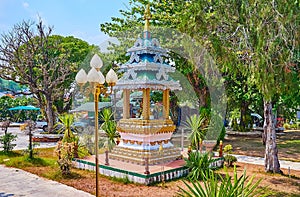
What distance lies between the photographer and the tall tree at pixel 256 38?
7156 mm

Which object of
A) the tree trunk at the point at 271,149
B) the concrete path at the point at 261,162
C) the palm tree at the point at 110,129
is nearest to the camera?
the tree trunk at the point at 271,149

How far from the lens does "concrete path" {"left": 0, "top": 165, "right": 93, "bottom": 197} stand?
6.85 meters

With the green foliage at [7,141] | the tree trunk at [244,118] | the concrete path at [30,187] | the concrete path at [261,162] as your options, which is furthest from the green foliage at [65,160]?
the tree trunk at [244,118]

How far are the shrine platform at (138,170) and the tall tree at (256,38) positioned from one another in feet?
9.40

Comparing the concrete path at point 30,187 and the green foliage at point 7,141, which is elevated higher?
the green foliage at point 7,141

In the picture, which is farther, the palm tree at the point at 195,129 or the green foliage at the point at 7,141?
the green foliage at the point at 7,141

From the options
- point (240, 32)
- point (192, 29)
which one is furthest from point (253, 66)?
point (192, 29)

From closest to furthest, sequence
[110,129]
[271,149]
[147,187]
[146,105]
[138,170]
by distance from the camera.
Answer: [147,187]
[138,170]
[271,149]
[146,105]
[110,129]

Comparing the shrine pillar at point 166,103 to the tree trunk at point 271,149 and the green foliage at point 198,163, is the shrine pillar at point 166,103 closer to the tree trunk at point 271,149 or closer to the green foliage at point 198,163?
the green foliage at point 198,163

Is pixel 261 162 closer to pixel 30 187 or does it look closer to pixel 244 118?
pixel 30 187

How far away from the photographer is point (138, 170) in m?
8.30

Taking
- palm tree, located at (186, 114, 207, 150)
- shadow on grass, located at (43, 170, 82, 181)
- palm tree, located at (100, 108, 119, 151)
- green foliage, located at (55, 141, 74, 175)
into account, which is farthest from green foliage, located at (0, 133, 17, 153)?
palm tree, located at (186, 114, 207, 150)

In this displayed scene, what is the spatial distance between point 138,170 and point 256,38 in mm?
4709

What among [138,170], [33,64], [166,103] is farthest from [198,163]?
[33,64]
